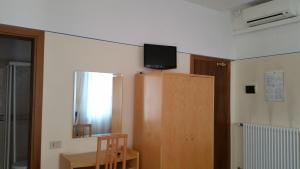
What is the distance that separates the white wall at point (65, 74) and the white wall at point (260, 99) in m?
2.22

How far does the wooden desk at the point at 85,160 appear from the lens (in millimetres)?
2492

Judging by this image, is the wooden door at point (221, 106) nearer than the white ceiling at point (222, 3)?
No

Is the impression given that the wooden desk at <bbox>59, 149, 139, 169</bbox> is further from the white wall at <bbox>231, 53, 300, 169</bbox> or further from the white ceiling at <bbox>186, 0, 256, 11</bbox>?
the white ceiling at <bbox>186, 0, 256, 11</bbox>

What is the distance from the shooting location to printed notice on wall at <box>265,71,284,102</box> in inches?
145

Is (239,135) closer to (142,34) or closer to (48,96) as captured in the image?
(142,34)

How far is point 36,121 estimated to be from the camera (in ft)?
8.54

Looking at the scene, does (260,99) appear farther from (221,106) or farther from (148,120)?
(148,120)

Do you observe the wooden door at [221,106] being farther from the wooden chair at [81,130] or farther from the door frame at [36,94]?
the door frame at [36,94]

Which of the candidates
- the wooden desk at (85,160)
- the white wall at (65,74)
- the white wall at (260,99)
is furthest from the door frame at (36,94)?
the white wall at (260,99)

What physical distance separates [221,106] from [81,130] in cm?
243

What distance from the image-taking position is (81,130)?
2.93 metres

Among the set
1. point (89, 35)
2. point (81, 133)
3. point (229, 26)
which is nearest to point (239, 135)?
point (229, 26)

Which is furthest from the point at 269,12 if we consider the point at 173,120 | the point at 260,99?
the point at 173,120

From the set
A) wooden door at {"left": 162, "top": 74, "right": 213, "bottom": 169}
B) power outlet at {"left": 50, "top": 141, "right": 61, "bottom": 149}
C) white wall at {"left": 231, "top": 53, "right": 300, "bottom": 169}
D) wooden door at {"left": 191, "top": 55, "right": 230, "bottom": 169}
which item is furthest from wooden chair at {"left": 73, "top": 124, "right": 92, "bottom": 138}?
white wall at {"left": 231, "top": 53, "right": 300, "bottom": 169}
